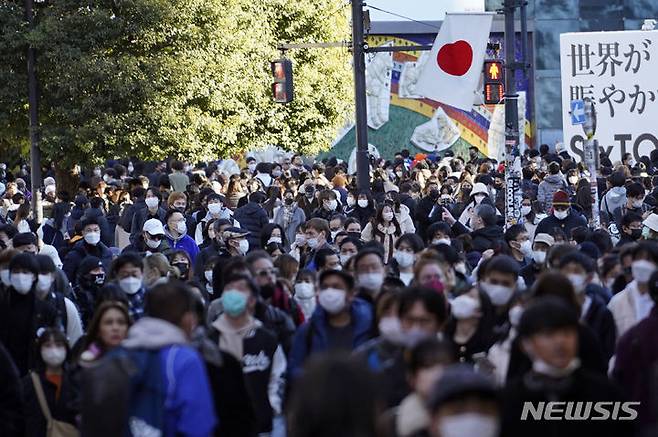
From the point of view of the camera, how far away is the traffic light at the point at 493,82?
87.2ft

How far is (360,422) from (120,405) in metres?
2.01

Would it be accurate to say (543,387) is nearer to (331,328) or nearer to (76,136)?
(331,328)

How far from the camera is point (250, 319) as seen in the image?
9570mm

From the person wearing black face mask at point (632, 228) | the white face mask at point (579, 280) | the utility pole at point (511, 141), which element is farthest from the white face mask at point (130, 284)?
the utility pole at point (511, 141)

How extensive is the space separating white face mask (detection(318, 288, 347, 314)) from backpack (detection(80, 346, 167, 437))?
2.03 meters

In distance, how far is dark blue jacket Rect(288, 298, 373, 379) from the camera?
31.3ft

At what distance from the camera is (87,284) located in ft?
46.1

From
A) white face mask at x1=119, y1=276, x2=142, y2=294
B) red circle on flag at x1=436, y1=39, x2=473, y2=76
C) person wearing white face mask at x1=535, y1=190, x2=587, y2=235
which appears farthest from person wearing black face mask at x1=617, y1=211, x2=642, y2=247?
red circle on flag at x1=436, y1=39, x2=473, y2=76

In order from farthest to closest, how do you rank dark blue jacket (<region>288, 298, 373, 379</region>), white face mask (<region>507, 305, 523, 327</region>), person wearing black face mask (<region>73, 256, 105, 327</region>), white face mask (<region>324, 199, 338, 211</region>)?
white face mask (<region>324, 199, 338, 211</region>) < person wearing black face mask (<region>73, 256, 105, 327</region>) < dark blue jacket (<region>288, 298, 373, 379</region>) < white face mask (<region>507, 305, 523, 327</region>)

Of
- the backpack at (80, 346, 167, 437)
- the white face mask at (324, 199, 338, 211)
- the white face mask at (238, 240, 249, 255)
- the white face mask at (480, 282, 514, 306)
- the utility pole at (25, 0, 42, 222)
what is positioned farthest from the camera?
the utility pole at (25, 0, 42, 222)

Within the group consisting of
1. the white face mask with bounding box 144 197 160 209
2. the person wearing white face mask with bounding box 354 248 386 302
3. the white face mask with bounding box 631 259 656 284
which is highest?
the white face mask with bounding box 631 259 656 284

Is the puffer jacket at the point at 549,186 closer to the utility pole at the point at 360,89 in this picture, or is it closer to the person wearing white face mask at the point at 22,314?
the utility pole at the point at 360,89

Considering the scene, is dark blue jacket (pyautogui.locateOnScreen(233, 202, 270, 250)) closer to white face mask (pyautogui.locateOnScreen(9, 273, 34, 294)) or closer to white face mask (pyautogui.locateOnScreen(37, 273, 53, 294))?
white face mask (pyautogui.locateOnScreen(37, 273, 53, 294))

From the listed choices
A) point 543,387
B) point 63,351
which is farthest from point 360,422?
point 63,351
